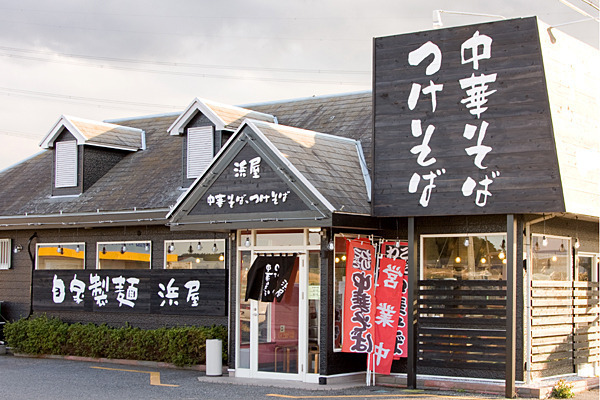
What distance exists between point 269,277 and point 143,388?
111 inches

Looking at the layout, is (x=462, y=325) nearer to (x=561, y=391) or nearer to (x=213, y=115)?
(x=561, y=391)

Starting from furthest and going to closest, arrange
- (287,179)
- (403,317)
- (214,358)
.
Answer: (214,358) < (403,317) < (287,179)

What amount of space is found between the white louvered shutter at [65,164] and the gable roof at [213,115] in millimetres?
3118

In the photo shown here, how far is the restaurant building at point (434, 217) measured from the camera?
1298 cm

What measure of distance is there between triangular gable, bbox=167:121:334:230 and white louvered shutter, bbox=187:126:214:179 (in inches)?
124

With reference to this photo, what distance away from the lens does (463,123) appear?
13.4 metres

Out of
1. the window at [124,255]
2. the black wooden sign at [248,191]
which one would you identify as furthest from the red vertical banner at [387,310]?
the window at [124,255]

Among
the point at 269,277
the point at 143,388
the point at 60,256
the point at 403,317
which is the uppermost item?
the point at 60,256

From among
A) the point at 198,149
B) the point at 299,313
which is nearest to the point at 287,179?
the point at 299,313

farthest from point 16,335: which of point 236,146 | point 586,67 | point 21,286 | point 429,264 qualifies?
point 586,67

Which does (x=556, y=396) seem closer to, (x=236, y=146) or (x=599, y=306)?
(x=599, y=306)

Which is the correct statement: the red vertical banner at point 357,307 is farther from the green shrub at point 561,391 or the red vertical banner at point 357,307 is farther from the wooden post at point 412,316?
the green shrub at point 561,391

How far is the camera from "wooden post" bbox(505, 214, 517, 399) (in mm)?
12766

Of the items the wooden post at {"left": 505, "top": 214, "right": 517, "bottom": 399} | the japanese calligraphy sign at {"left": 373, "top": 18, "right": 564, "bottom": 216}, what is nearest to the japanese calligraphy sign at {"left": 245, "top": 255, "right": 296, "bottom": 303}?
the japanese calligraphy sign at {"left": 373, "top": 18, "right": 564, "bottom": 216}
